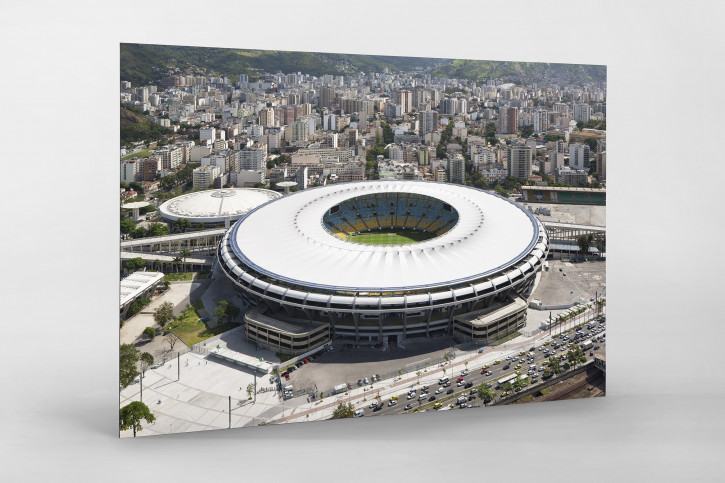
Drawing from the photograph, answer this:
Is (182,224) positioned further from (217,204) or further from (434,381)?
(434,381)

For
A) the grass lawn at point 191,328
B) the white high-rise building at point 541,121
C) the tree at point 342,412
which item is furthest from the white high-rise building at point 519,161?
the tree at point 342,412

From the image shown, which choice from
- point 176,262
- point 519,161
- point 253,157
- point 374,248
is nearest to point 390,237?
point 374,248

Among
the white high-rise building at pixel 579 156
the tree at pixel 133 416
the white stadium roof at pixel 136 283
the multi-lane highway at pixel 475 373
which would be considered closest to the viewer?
the tree at pixel 133 416

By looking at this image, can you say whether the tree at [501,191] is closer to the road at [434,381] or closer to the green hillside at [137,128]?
the road at [434,381]

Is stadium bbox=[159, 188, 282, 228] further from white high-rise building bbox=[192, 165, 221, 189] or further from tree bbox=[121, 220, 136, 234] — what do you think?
tree bbox=[121, 220, 136, 234]

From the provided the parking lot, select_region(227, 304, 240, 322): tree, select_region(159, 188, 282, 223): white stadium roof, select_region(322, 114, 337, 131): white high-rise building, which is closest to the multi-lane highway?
the parking lot
